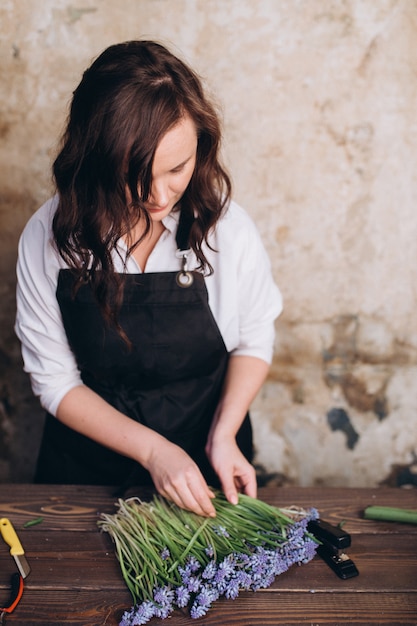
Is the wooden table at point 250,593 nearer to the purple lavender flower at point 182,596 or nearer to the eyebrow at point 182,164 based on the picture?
the purple lavender flower at point 182,596

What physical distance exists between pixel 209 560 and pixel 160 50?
117cm

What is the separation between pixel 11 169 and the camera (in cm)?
226

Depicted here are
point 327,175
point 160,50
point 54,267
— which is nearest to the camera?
point 160,50

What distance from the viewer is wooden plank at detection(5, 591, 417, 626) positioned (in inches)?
47.6

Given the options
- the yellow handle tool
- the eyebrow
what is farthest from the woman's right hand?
the eyebrow

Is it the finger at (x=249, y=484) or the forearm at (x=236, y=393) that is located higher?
the forearm at (x=236, y=393)

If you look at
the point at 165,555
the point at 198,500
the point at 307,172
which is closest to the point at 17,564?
the point at 165,555

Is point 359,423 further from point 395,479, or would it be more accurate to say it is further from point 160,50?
point 160,50

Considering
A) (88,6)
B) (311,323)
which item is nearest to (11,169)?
(88,6)

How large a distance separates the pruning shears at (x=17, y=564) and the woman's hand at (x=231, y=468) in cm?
49

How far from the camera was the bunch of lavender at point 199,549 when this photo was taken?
124 centimetres

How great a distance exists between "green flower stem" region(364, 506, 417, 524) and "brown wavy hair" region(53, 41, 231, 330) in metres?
0.77

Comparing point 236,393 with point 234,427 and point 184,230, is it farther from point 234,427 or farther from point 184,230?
point 184,230

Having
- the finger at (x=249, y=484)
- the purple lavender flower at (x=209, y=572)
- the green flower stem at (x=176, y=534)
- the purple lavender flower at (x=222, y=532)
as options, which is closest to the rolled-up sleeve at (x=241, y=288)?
the finger at (x=249, y=484)
